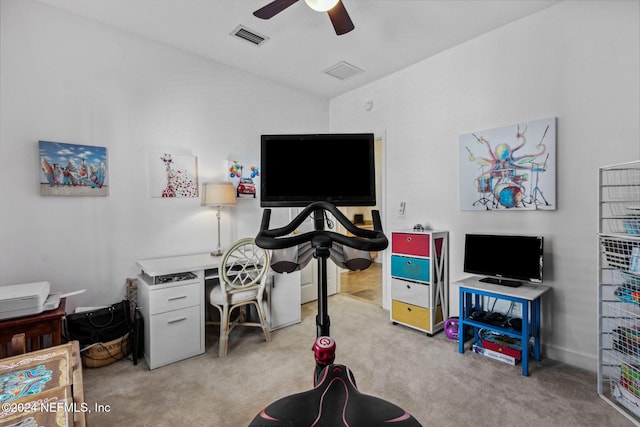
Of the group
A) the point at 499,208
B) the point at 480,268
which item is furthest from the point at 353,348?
the point at 499,208

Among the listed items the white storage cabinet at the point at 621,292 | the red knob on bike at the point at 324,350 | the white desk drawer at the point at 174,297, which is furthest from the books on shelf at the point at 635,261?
the white desk drawer at the point at 174,297

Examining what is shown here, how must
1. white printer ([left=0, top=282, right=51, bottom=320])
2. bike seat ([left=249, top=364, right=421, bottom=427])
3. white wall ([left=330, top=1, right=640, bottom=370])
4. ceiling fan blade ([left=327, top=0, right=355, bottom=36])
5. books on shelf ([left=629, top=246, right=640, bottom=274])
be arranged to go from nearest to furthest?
1. bike seat ([left=249, top=364, right=421, bottom=427])
2. books on shelf ([left=629, top=246, right=640, bottom=274])
3. white printer ([left=0, top=282, right=51, bottom=320])
4. ceiling fan blade ([left=327, top=0, right=355, bottom=36])
5. white wall ([left=330, top=1, right=640, bottom=370])

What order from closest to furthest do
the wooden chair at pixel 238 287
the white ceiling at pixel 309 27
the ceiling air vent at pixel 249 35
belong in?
1. the white ceiling at pixel 309 27
2. the wooden chair at pixel 238 287
3. the ceiling air vent at pixel 249 35

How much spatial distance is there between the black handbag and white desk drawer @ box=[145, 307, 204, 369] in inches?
13.9

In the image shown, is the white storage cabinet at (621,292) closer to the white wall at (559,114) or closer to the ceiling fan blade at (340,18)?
the white wall at (559,114)

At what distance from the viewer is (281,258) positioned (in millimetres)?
917

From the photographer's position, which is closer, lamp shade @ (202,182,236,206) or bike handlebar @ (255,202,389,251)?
bike handlebar @ (255,202,389,251)

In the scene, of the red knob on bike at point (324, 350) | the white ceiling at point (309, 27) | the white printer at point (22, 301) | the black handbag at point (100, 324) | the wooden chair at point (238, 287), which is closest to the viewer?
the red knob on bike at point (324, 350)

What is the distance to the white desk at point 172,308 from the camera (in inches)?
91.0

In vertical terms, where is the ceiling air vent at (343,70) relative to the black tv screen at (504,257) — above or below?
above

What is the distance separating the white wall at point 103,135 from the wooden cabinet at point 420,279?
1.76m

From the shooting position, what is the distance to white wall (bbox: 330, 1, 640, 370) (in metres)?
2.14

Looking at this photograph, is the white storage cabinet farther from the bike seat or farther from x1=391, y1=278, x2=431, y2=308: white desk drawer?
the bike seat

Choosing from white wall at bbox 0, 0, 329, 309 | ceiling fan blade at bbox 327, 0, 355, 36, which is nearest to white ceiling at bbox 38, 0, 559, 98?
white wall at bbox 0, 0, 329, 309
